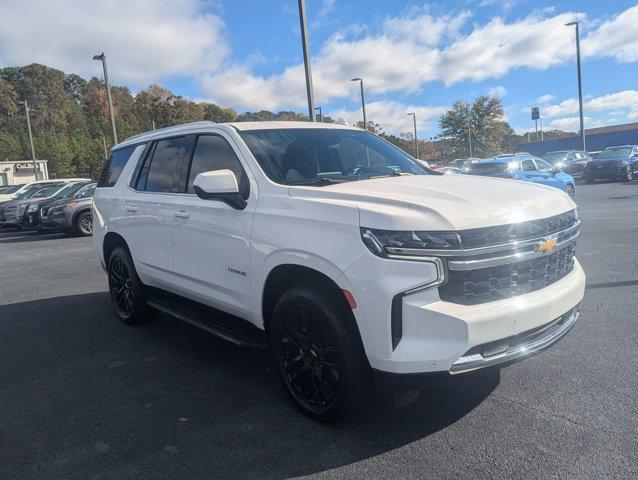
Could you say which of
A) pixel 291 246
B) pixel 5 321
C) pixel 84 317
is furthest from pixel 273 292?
pixel 5 321

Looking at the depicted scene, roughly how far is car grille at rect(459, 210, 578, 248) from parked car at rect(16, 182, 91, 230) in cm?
1526

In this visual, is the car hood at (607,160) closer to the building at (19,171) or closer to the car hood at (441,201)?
the car hood at (441,201)

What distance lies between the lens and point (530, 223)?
2.90 m

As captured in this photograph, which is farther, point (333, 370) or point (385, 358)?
point (333, 370)

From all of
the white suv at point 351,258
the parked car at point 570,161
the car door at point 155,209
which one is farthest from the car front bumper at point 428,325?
the parked car at point 570,161

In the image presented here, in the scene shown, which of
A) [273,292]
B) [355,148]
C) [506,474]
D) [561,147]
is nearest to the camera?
[506,474]

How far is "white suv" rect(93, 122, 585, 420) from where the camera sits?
2.61 metres

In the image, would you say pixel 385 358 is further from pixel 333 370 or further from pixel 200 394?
pixel 200 394

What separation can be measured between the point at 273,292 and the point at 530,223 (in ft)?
5.49

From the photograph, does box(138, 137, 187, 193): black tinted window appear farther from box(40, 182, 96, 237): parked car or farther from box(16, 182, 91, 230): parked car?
box(16, 182, 91, 230): parked car

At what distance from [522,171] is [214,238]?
13.0m

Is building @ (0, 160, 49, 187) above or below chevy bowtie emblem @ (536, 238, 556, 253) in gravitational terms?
above

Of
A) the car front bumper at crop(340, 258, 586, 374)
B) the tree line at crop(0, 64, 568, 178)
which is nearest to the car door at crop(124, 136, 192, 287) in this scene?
the car front bumper at crop(340, 258, 586, 374)

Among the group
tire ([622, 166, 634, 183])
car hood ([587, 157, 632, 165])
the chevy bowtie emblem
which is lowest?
tire ([622, 166, 634, 183])
